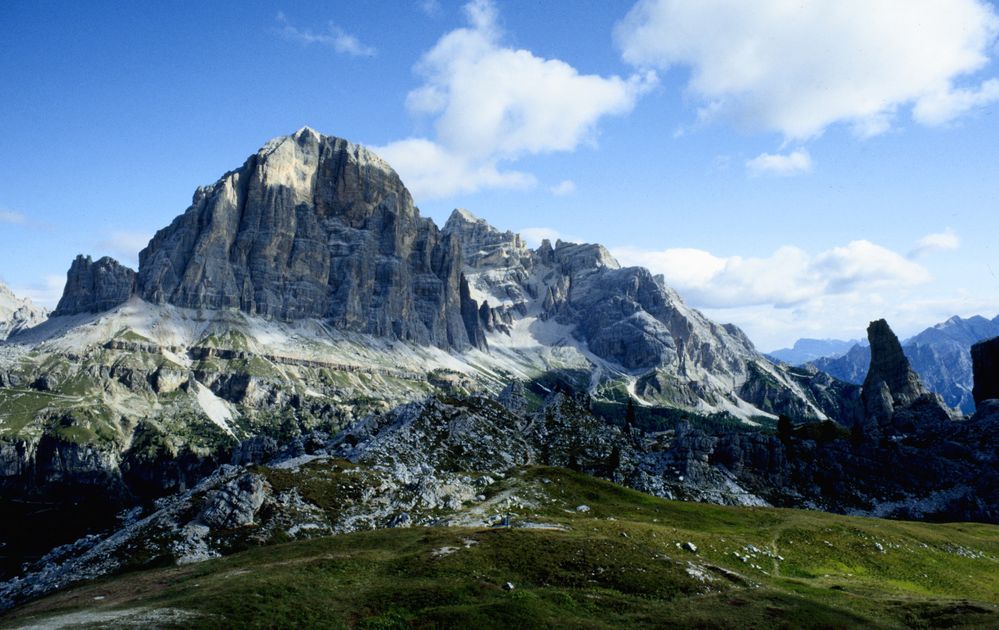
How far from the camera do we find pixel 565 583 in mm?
49000

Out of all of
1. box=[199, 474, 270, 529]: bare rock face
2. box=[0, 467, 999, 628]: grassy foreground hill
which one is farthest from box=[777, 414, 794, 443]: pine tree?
box=[199, 474, 270, 529]: bare rock face

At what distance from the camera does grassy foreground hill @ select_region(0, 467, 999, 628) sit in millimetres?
40750

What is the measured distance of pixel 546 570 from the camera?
51125mm

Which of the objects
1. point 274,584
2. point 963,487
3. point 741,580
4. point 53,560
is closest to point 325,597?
point 274,584

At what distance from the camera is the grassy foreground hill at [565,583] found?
40.8 m

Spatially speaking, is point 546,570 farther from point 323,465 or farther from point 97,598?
point 323,465

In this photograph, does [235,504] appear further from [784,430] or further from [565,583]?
[784,430]

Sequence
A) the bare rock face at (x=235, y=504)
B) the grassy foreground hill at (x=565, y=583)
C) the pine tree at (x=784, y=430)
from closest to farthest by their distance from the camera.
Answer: the grassy foreground hill at (x=565, y=583) → the bare rock face at (x=235, y=504) → the pine tree at (x=784, y=430)

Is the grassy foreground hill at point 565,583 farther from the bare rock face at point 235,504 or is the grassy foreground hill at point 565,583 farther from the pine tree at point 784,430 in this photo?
the pine tree at point 784,430

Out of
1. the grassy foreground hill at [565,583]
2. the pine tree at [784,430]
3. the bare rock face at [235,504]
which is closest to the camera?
the grassy foreground hill at [565,583]

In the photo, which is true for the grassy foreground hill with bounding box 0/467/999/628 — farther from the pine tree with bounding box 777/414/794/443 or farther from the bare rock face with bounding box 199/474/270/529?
the pine tree with bounding box 777/414/794/443

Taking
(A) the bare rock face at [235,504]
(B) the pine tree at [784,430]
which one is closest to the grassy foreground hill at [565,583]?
(A) the bare rock face at [235,504]

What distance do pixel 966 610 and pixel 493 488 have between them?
239ft

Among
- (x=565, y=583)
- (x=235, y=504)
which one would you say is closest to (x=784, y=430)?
(x=565, y=583)
